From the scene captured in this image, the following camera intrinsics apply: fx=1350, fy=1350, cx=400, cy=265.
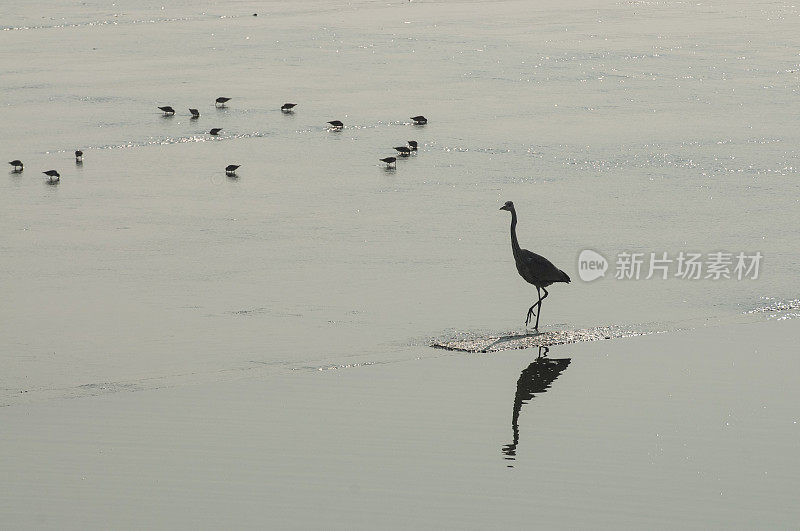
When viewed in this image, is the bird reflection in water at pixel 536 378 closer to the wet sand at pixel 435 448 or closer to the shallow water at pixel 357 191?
the wet sand at pixel 435 448

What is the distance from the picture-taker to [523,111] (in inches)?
1051

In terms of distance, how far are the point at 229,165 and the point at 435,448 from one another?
1199 cm

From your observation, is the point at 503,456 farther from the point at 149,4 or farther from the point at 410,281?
the point at 149,4

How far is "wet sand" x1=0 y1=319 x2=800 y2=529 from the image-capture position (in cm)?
934

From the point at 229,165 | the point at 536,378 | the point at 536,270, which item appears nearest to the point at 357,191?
the point at 229,165

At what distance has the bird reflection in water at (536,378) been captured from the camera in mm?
11500

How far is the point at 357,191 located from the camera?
66.1 feet

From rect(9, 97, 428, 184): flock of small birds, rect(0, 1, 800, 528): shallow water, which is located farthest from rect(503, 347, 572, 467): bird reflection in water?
rect(9, 97, 428, 184): flock of small birds

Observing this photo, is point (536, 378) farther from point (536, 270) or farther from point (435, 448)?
point (435, 448)

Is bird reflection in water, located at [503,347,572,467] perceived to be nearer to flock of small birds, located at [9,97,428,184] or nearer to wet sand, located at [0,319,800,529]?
wet sand, located at [0,319,800,529]

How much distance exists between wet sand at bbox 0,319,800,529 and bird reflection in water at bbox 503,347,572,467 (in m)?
0.07

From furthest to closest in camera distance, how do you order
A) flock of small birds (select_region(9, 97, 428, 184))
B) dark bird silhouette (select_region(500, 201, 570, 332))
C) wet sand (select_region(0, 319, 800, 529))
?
flock of small birds (select_region(9, 97, 428, 184)) < dark bird silhouette (select_region(500, 201, 570, 332)) < wet sand (select_region(0, 319, 800, 529))

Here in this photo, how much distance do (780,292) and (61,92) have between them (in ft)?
62.4

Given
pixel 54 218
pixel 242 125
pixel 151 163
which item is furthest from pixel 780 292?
pixel 242 125
